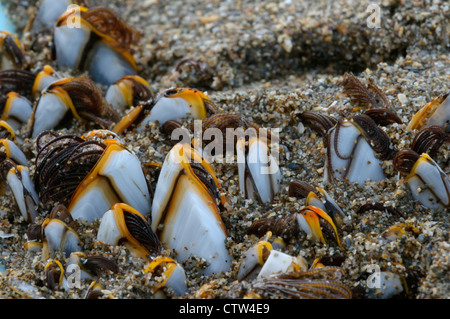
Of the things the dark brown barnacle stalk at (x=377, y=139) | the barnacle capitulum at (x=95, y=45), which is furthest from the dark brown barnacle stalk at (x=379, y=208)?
the barnacle capitulum at (x=95, y=45)

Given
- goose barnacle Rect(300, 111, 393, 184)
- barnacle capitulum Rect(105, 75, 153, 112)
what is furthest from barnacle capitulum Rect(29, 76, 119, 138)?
goose barnacle Rect(300, 111, 393, 184)

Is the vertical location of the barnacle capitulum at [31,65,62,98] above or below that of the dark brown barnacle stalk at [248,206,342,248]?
above

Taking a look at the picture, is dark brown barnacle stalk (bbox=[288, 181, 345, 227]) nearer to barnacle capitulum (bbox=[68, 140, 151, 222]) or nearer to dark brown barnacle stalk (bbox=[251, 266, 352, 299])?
dark brown barnacle stalk (bbox=[251, 266, 352, 299])

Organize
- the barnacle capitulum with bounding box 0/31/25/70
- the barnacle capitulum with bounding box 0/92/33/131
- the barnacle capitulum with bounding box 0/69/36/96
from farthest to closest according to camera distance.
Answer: the barnacle capitulum with bounding box 0/31/25/70 < the barnacle capitulum with bounding box 0/69/36/96 < the barnacle capitulum with bounding box 0/92/33/131

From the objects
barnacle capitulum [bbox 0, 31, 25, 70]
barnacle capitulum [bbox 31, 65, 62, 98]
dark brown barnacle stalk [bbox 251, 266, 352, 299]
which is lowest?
Result: dark brown barnacle stalk [bbox 251, 266, 352, 299]
